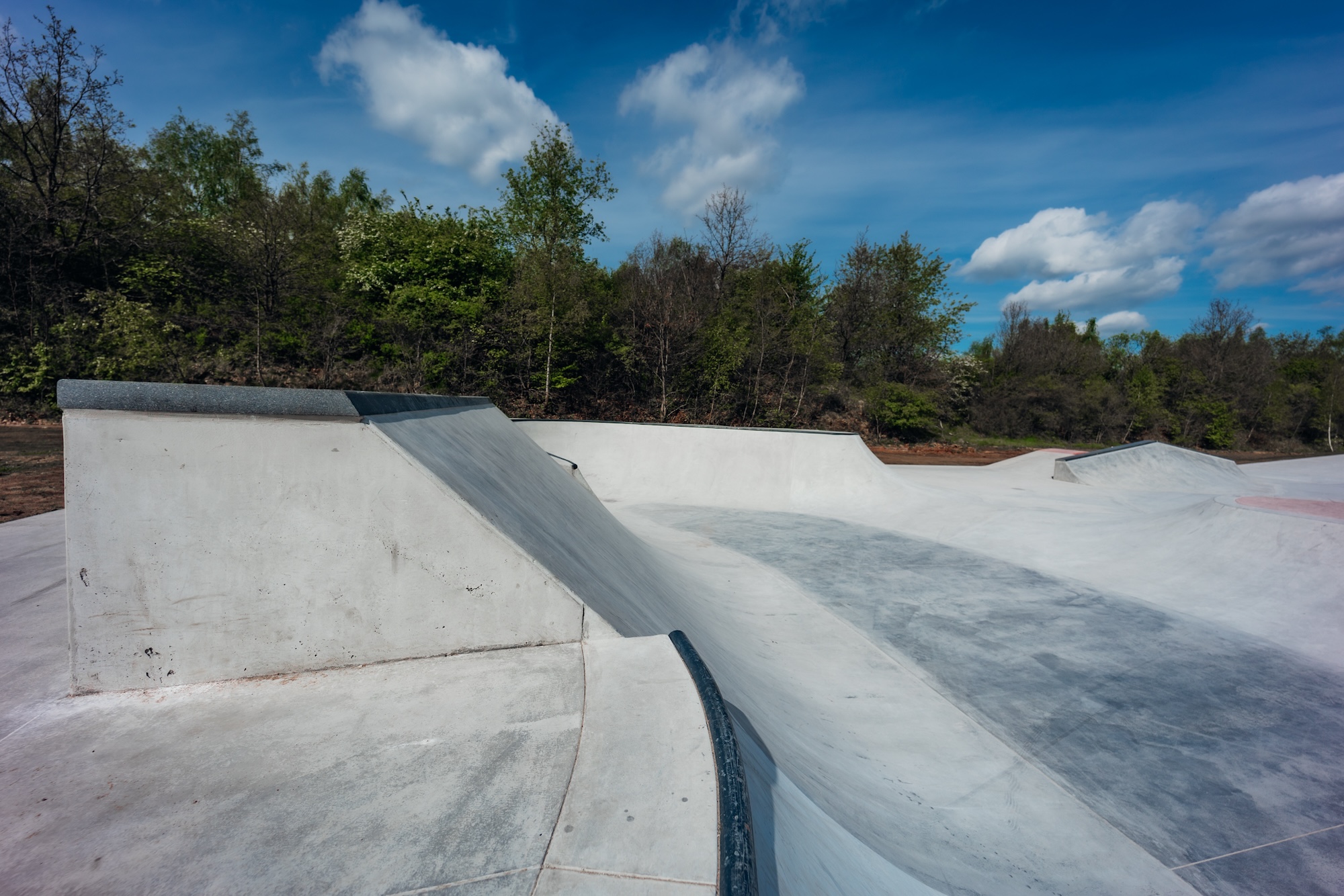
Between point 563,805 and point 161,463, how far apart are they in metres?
2.38

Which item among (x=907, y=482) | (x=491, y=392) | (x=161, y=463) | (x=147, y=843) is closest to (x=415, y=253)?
(x=491, y=392)

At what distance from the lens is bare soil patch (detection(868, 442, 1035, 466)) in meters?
19.8

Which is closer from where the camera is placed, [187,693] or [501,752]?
[501,752]

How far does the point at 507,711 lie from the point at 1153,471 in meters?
15.3

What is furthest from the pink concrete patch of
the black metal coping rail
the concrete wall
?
the concrete wall

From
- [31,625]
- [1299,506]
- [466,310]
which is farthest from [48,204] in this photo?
[1299,506]

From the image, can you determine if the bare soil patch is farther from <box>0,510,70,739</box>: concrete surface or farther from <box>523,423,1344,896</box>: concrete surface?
<box>0,510,70,739</box>: concrete surface

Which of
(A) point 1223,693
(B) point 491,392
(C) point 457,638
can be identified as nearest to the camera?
(C) point 457,638

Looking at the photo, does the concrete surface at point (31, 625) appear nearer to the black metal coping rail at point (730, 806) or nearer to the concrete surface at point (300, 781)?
the concrete surface at point (300, 781)

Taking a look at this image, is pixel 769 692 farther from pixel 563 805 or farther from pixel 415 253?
pixel 415 253

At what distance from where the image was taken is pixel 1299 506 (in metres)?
7.73

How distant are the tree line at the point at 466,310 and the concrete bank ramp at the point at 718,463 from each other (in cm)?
730

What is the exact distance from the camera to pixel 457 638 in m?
Answer: 2.65

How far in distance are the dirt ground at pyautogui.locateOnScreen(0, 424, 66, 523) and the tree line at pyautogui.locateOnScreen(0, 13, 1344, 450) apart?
3.01 meters
